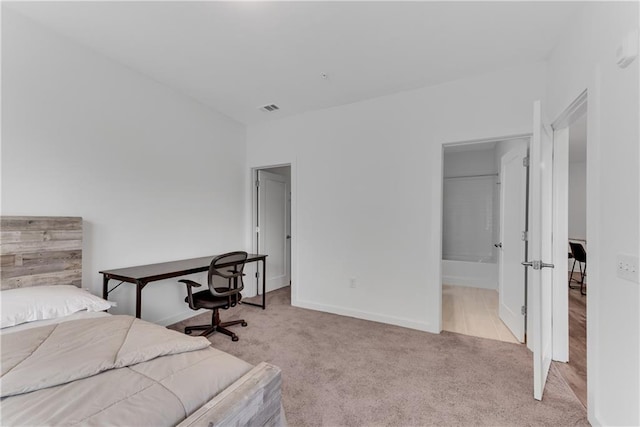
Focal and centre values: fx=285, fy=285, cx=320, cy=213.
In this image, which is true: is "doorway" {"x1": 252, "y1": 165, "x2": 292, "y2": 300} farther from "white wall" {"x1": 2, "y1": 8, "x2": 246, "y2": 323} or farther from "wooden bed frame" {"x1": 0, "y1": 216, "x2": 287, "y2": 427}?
"wooden bed frame" {"x1": 0, "y1": 216, "x2": 287, "y2": 427}

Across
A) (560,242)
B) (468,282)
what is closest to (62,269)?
(560,242)

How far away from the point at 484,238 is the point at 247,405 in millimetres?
5393

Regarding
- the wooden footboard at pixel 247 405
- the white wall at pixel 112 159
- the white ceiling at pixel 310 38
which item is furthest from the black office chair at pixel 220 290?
the white ceiling at pixel 310 38

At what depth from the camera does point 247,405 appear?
1.00 meters

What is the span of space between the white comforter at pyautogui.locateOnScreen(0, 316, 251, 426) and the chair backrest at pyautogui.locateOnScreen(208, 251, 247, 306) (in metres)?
1.31

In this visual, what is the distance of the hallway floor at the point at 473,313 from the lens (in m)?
3.00

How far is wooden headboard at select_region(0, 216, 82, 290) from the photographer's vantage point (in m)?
1.93

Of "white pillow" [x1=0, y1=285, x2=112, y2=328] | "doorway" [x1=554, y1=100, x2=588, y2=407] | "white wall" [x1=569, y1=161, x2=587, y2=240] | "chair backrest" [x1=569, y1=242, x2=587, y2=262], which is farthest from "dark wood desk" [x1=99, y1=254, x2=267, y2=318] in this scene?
"white wall" [x1=569, y1=161, x2=587, y2=240]

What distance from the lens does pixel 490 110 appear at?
108 inches

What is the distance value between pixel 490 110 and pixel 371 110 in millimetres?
1226

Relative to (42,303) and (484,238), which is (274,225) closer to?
(42,303)

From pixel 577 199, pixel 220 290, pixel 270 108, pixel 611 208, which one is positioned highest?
pixel 270 108

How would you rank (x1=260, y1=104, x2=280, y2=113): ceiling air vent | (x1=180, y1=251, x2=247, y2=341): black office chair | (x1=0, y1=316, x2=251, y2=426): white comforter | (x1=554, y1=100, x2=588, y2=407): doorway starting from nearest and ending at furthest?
(x1=0, y1=316, x2=251, y2=426): white comforter, (x1=554, y1=100, x2=588, y2=407): doorway, (x1=180, y1=251, x2=247, y2=341): black office chair, (x1=260, y1=104, x2=280, y2=113): ceiling air vent

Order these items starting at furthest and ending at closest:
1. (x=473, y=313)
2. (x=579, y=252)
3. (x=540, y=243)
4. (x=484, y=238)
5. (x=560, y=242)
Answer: (x=484, y=238) → (x=579, y=252) → (x=473, y=313) → (x=560, y=242) → (x=540, y=243)
